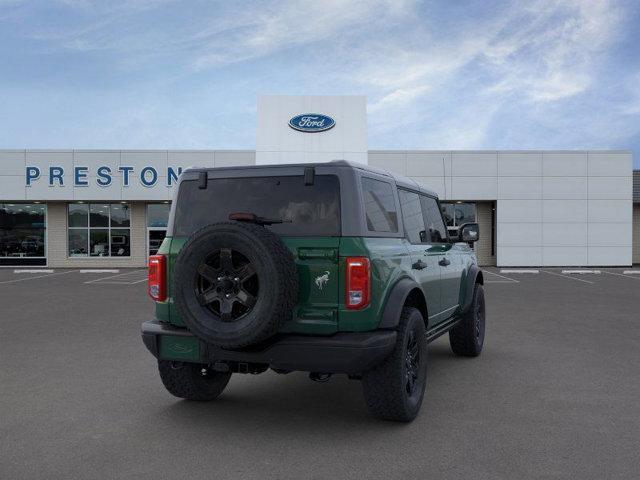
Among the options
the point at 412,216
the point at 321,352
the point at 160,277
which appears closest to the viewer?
the point at 321,352

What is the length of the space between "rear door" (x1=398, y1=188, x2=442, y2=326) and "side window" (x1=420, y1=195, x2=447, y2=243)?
161 mm

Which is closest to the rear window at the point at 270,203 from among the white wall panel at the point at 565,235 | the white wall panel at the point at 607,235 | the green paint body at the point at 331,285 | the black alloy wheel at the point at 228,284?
the green paint body at the point at 331,285

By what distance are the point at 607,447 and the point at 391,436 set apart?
150 cm

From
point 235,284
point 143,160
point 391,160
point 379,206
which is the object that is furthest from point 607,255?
point 235,284

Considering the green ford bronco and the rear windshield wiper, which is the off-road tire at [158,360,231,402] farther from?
the rear windshield wiper

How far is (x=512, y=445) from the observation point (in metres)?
4.23

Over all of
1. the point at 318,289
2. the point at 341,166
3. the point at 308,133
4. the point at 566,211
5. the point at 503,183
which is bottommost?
the point at 318,289

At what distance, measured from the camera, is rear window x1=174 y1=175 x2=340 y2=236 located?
4.42 metres

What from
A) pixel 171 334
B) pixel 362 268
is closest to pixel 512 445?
pixel 362 268

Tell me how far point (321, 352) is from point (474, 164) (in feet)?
85.7

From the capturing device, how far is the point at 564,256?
2894 centimetres

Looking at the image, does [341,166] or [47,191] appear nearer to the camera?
[341,166]

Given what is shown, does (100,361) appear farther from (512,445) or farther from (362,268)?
(512,445)

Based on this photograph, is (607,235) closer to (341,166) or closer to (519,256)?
(519,256)
